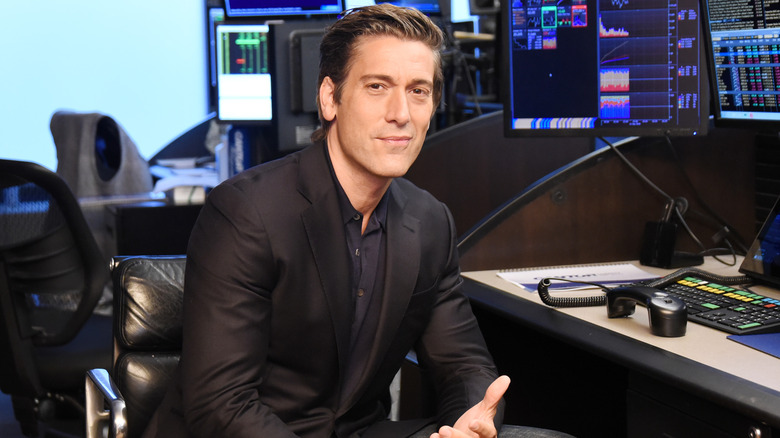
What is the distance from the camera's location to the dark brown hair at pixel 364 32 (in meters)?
1.43

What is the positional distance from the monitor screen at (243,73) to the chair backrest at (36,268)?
130 centimetres

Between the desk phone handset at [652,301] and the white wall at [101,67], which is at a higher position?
the white wall at [101,67]

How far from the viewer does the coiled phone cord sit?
163cm

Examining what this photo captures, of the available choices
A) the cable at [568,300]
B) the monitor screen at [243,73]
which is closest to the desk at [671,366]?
the cable at [568,300]

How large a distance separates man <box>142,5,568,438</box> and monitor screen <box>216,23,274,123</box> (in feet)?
7.20

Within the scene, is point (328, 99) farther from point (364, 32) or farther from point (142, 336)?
point (142, 336)

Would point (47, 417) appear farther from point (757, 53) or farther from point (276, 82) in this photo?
point (757, 53)

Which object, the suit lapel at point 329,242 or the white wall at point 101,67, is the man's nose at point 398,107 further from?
the white wall at point 101,67

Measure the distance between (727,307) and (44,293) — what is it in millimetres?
1741

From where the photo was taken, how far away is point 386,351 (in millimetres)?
1442

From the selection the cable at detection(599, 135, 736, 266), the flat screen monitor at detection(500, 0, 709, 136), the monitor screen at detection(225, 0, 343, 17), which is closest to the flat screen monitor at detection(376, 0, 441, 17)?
the monitor screen at detection(225, 0, 343, 17)

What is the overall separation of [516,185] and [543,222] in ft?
1.89

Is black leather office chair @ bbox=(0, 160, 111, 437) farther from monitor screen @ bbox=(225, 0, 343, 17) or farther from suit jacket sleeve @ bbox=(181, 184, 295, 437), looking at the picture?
monitor screen @ bbox=(225, 0, 343, 17)

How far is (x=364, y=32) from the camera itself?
4.71ft
